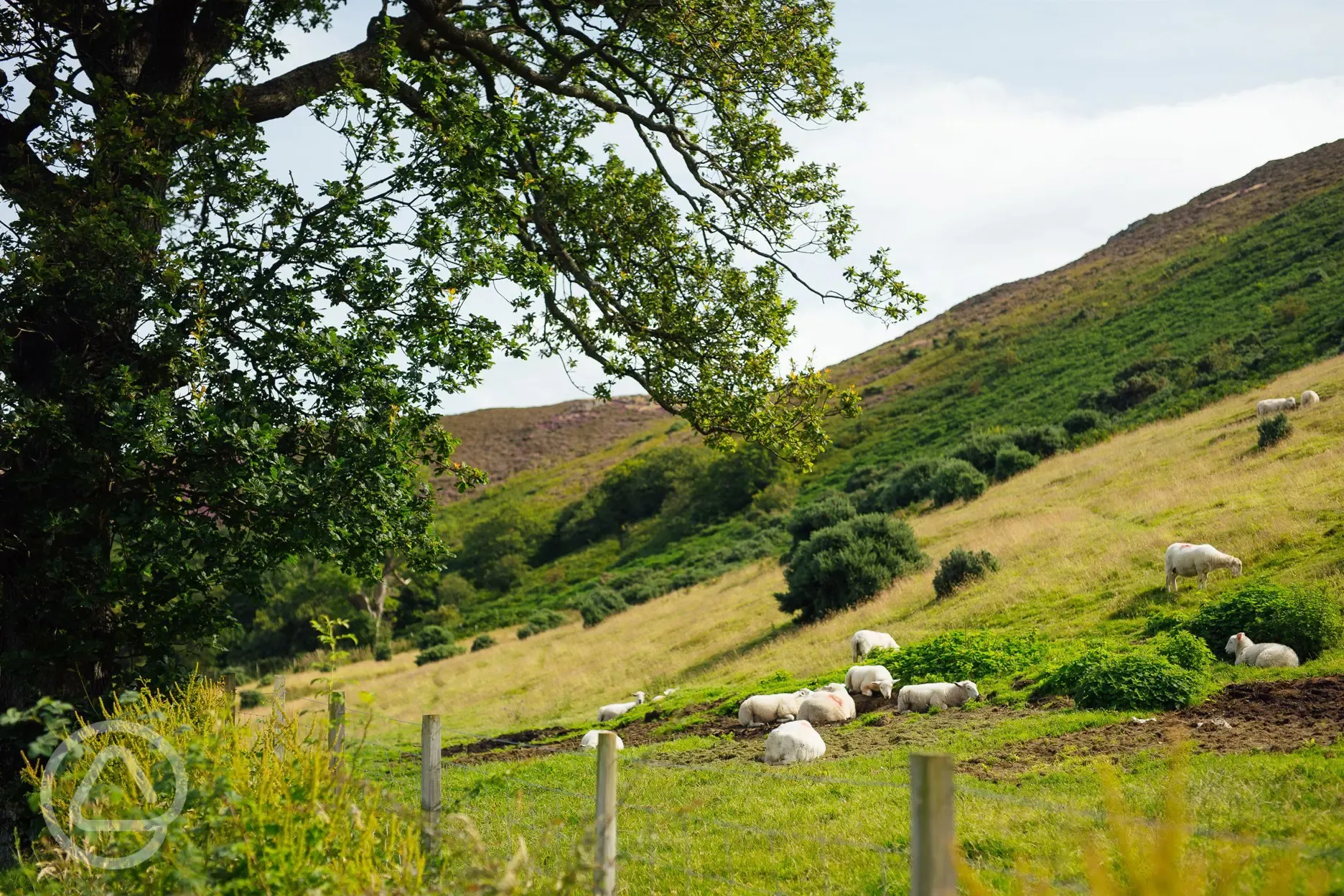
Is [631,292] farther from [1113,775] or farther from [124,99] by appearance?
[1113,775]

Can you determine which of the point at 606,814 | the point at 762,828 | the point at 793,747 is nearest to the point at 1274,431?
the point at 793,747

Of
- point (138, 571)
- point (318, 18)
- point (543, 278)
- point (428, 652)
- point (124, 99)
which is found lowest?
point (428, 652)

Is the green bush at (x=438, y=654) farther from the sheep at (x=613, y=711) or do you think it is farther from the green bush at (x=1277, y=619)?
the green bush at (x=1277, y=619)

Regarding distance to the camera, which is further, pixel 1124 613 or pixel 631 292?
pixel 1124 613

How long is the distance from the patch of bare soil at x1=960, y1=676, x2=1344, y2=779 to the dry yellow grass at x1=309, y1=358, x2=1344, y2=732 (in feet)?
19.8

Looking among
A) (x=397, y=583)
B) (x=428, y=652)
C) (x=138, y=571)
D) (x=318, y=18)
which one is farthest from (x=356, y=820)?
(x=397, y=583)

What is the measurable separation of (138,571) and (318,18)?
8.93 meters

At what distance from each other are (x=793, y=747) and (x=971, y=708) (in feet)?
11.0

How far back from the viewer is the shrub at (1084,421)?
5197cm

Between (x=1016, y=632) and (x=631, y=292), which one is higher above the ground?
(x=631, y=292)

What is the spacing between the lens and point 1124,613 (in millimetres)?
18750

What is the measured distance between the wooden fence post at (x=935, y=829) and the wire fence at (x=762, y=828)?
119 centimetres

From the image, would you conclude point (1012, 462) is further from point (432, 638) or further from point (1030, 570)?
point (432, 638)

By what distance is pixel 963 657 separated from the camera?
699 inches
